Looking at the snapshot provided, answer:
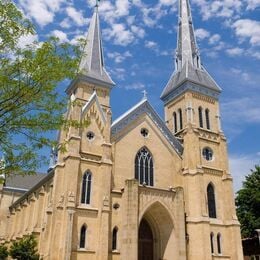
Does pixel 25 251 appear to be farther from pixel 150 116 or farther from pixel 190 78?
pixel 190 78

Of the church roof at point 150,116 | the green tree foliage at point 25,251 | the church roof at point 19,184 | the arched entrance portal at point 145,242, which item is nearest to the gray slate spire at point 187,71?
the church roof at point 150,116

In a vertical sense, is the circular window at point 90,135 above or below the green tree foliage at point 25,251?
above

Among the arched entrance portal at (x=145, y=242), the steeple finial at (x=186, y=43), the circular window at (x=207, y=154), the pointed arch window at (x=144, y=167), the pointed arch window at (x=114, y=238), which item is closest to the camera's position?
the pointed arch window at (x=114, y=238)

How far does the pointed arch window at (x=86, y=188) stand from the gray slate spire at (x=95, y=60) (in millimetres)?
9870

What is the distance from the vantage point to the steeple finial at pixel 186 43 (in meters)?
39.6

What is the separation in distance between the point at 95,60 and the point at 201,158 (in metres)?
14.5

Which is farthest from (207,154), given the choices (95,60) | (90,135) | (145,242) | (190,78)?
(95,60)

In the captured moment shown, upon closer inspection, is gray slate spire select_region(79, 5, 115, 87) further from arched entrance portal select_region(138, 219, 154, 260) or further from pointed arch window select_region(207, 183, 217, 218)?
arched entrance portal select_region(138, 219, 154, 260)

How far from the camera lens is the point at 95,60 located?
35188 mm

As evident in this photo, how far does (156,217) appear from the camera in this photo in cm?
2900

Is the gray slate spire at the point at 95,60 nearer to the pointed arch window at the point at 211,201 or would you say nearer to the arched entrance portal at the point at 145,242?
the pointed arch window at the point at 211,201

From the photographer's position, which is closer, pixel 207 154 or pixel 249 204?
pixel 207 154

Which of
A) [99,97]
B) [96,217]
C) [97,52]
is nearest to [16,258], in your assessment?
[96,217]

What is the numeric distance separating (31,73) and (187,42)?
32953mm
